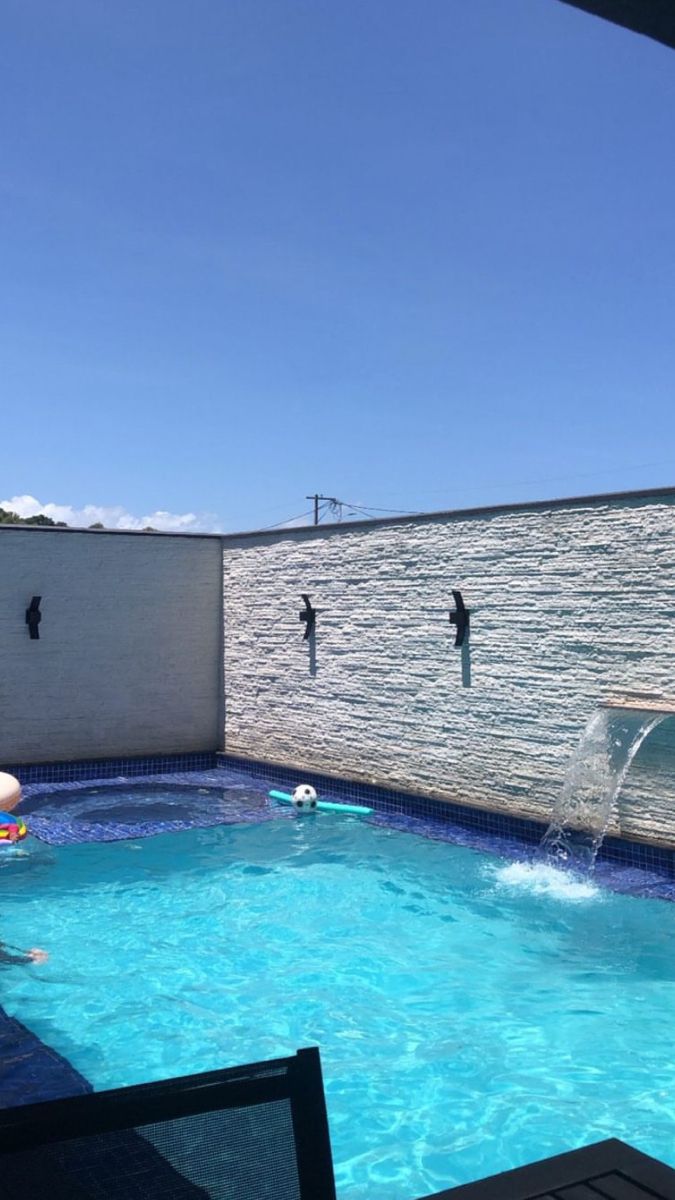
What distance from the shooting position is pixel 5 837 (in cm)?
802

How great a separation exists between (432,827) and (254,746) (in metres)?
3.71

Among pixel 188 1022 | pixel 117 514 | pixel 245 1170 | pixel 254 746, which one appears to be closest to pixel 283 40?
pixel 254 746

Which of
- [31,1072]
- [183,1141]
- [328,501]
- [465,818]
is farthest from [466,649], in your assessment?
[328,501]

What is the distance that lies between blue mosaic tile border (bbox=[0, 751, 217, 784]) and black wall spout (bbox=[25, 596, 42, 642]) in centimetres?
157

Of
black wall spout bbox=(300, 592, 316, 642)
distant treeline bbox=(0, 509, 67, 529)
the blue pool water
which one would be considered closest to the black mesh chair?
the blue pool water

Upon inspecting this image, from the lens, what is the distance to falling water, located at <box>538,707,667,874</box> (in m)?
7.93

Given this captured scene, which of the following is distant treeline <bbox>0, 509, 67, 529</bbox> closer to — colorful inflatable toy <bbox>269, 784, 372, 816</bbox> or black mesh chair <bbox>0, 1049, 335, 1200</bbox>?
colorful inflatable toy <bbox>269, 784, 372, 816</bbox>

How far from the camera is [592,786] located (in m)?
8.19

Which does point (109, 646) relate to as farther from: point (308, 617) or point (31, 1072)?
point (31, 1072)

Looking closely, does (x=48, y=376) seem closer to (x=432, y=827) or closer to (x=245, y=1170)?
(x=432, y=827)

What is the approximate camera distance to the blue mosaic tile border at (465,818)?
25.6 ft

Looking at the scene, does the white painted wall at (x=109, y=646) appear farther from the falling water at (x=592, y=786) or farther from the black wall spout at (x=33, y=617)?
the falling water at (x=592, y=786)

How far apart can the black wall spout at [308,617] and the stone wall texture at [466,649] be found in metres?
0.09

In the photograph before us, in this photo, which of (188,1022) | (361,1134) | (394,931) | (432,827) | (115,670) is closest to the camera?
(361,1134)
